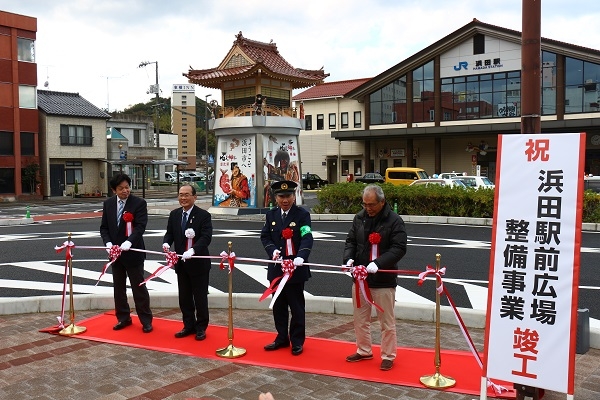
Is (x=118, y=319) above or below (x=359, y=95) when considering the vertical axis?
below

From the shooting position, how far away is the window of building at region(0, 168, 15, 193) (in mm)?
37531

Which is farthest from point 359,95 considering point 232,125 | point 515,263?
point 515,263

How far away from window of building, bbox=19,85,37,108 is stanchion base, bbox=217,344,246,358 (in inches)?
1488

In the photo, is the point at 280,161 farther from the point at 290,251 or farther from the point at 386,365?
the point at 386,365

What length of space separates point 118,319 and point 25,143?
119 feet

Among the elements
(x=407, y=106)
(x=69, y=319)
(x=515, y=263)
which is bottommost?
(x=69, y=319)

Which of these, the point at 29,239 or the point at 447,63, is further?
the point at 447,63

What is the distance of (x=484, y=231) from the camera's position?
1653 centimetres

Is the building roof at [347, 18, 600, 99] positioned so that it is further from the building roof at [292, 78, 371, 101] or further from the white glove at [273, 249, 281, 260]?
the white glove at [273, 249, 281, 260]

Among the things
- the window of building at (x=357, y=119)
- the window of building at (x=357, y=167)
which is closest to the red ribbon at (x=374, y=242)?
the window of building at (x=357, y=119)

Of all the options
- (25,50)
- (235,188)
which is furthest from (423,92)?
(25,50)

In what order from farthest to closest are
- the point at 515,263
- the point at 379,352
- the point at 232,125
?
1. the point at 232,125
2. the point at 379,352
3. the point at 515,263

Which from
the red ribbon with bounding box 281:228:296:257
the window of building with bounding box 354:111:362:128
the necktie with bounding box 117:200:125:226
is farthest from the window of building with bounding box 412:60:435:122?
the red ribbon with bounding box 281:228:296:257

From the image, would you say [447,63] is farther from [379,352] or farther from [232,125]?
[379,352]
